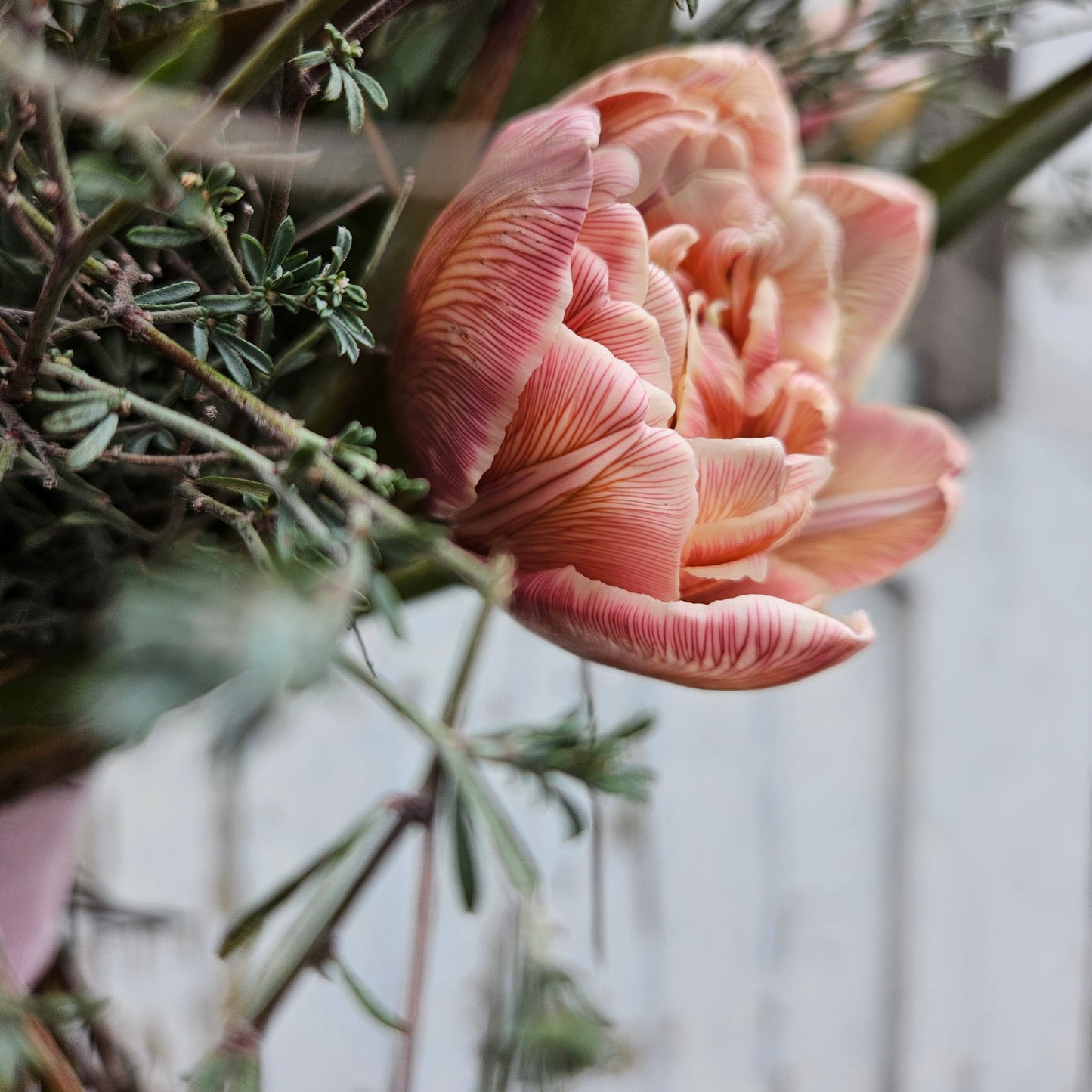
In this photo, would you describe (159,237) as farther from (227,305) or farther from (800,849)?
(800,849)

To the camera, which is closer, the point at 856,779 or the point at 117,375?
the point at 117,375

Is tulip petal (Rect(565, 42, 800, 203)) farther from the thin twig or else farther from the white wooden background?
the white wooden background

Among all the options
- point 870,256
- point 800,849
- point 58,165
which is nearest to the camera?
point 58,165

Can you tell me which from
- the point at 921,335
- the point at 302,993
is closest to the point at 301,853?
the point at 302,993

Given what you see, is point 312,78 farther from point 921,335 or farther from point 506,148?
point 921,335

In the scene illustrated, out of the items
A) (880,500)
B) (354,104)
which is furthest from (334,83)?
(880,500)

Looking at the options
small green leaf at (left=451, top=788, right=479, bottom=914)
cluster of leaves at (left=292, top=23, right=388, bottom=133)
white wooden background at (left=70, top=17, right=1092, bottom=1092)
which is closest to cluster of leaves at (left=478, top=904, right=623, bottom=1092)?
small green leaf at (left=451, top=788, right=479, bottom=914)
